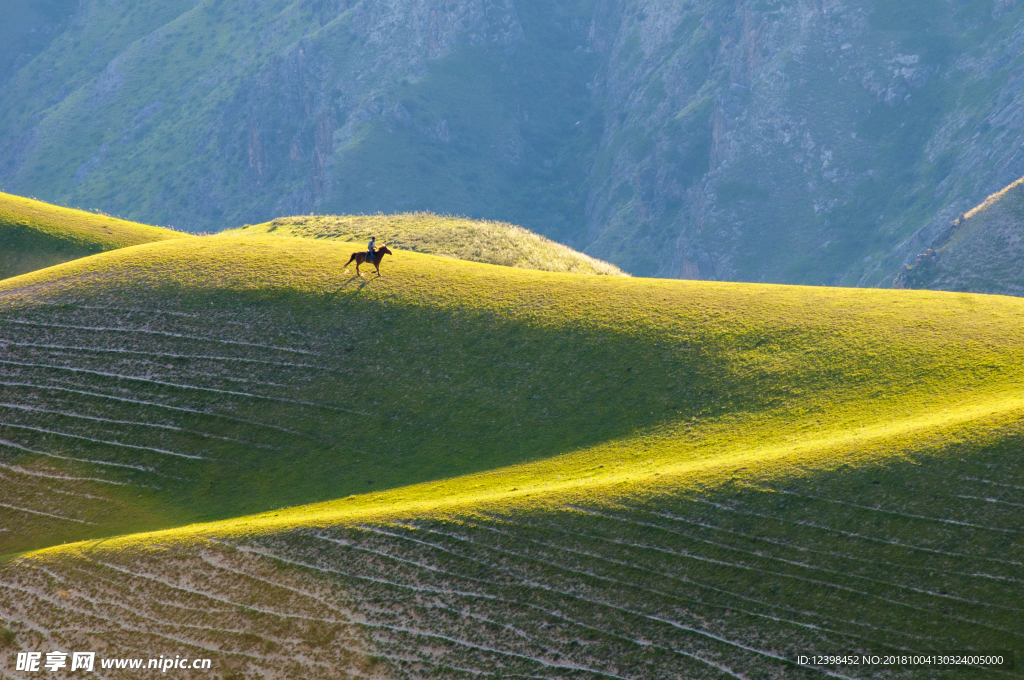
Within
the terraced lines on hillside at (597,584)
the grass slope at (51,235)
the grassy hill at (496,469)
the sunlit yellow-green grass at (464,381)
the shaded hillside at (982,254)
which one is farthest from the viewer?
the shaded hillside at (982,254)

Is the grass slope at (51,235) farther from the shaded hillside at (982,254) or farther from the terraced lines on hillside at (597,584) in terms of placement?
the shaded hillside at (982,254)

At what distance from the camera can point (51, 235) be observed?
67562 millimetres

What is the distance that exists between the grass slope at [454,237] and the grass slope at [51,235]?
601 inches

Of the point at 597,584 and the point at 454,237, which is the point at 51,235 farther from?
the point at 597,584

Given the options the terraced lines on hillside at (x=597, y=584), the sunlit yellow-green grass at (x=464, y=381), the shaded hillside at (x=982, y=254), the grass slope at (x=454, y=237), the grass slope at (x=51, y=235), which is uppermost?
the shaded hillside at (x=982, y=254)

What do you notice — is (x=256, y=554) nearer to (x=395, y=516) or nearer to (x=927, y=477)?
(x=395, y=516)

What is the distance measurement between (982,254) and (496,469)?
123 m

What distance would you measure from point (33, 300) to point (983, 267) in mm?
135664

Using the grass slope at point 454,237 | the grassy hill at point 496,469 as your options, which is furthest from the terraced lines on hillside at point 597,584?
the grass slope at point 454,237

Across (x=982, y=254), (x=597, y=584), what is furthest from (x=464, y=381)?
(x=982, y=254)

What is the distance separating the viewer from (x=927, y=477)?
105 feet

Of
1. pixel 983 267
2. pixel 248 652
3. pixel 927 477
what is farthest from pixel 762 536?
pixel 983 267

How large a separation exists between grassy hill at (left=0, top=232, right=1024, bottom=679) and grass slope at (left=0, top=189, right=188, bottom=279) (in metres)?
13.7

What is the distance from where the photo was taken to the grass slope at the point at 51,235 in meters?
64.1
